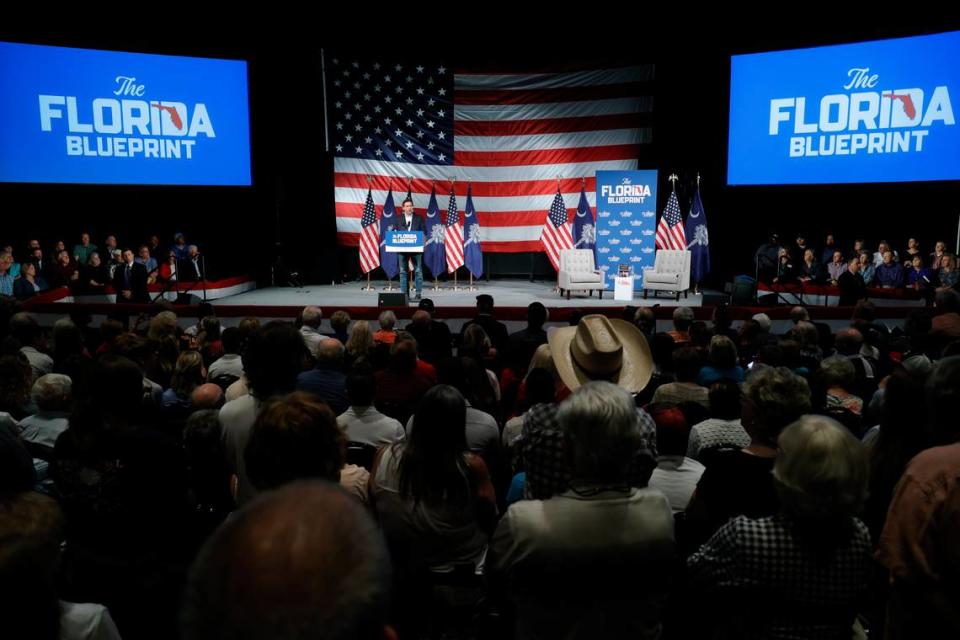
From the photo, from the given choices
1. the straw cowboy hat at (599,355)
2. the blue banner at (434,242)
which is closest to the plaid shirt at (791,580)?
the straw cowboy hat at (599,355)

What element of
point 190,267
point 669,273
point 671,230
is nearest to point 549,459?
point 669,273

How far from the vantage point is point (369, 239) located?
14.6 metres

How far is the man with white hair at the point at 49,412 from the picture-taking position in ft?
10.4

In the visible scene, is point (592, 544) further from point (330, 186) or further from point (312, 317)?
point (330, 186)

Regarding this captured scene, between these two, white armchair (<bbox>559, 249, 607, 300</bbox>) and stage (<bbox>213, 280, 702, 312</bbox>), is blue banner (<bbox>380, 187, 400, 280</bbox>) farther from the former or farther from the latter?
white armchair (<bbox>559, 249, 607, 300</bbox>)

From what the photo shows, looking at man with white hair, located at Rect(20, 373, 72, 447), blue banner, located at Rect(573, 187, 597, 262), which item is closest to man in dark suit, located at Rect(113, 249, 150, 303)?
blue banner, located at Rect(573, 187, 597, 262)

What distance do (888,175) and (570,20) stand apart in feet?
20.5

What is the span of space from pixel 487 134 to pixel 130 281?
764 cm

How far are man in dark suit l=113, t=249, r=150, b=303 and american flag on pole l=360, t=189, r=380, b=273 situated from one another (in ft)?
13.3

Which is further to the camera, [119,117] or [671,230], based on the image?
[671,230]

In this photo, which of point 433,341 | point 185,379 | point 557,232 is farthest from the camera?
point 557,232

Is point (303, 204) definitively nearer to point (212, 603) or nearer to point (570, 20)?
point (570, 20)

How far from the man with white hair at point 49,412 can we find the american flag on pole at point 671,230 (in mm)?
11825

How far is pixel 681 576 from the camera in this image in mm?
2268
